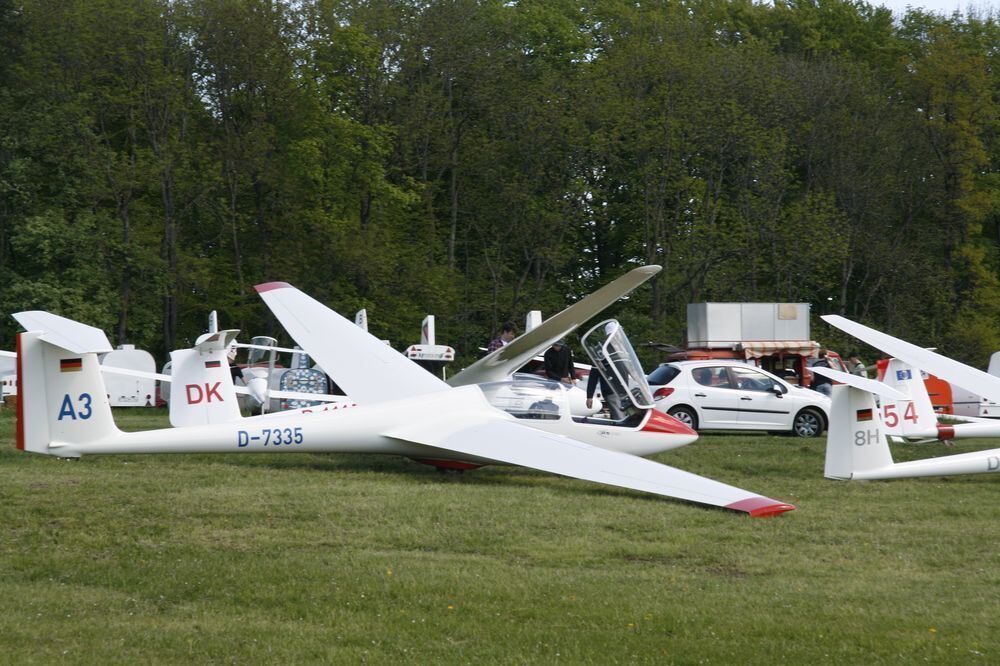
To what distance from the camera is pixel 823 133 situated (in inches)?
1661

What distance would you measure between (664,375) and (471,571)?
12235mm

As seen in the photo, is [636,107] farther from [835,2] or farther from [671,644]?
[671,644]

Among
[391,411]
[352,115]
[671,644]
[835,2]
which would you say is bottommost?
[671,644]

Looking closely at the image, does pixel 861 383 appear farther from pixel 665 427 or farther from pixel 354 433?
pixel 354 433

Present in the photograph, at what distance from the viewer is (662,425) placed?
13.7 m

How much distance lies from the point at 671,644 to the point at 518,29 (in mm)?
37796

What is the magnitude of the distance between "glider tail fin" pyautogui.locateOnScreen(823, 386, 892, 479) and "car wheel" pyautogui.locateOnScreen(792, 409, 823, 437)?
7.15m

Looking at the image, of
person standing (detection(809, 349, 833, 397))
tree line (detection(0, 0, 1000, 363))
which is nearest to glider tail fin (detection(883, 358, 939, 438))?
person standing (detection(809, 349, 833, 397))

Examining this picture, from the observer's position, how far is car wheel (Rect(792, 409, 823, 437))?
19250 millimetres

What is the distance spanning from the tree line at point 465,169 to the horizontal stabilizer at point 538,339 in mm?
20983

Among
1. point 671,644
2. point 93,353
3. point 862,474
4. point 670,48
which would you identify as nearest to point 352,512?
point 93,353

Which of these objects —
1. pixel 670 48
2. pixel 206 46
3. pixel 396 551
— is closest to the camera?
pixel 396 551

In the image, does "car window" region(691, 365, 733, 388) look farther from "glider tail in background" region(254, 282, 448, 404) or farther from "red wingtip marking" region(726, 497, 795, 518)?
"red wingtip marking" region(726, 497, 795, 518)

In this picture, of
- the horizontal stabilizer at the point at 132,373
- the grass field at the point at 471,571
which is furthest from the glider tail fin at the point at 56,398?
the horizontal stabilizer at the point at 132,373
